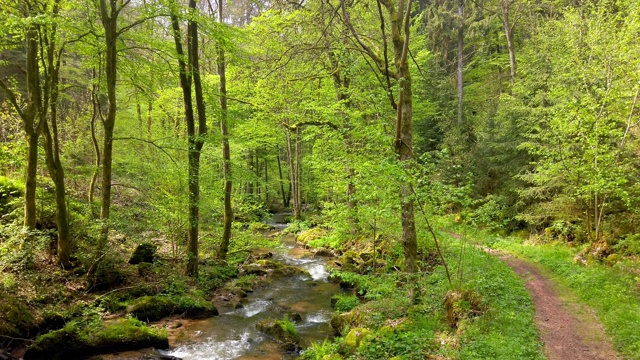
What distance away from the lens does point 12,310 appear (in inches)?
283

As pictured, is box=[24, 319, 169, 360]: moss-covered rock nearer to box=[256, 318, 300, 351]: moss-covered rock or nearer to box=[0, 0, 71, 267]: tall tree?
box=[256, 318, 300, 351]: moss-covered rock

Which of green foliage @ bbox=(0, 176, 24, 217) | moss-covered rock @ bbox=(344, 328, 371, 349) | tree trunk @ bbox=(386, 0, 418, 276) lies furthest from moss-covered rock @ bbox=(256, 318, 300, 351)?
green foliage @ bbox=(0, 176, 24, 217)

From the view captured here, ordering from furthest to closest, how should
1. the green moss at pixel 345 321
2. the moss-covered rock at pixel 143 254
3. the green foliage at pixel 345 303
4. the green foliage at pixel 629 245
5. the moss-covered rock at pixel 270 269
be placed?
the moss-covered rock at pixel 270 269, the moss-covered rock at pixel 143 254, the green foliage at pixel 345 303, the green foliage at pixel 629 245, the green moss at pixel 345 321

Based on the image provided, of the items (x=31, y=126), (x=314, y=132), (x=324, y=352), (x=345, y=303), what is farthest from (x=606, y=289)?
(x=31, y=126)

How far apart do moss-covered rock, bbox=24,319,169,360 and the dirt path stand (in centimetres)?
794

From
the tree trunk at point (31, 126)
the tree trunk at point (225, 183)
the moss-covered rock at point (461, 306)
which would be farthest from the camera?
the tree trunk at point (225, 183)

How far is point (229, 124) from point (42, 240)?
6468 mm

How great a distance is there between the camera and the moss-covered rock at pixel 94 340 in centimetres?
688

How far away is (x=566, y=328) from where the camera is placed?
7.07 metres

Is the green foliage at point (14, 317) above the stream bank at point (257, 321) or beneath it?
above

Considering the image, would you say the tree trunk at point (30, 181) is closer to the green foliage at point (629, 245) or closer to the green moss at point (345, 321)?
the green moss at point (345, 321)

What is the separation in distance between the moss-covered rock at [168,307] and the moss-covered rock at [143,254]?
2071 millimetres

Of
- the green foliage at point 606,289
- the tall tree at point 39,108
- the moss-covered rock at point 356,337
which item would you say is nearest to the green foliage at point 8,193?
the tall tree at point 39,108

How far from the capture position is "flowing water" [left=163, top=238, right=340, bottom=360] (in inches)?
324
